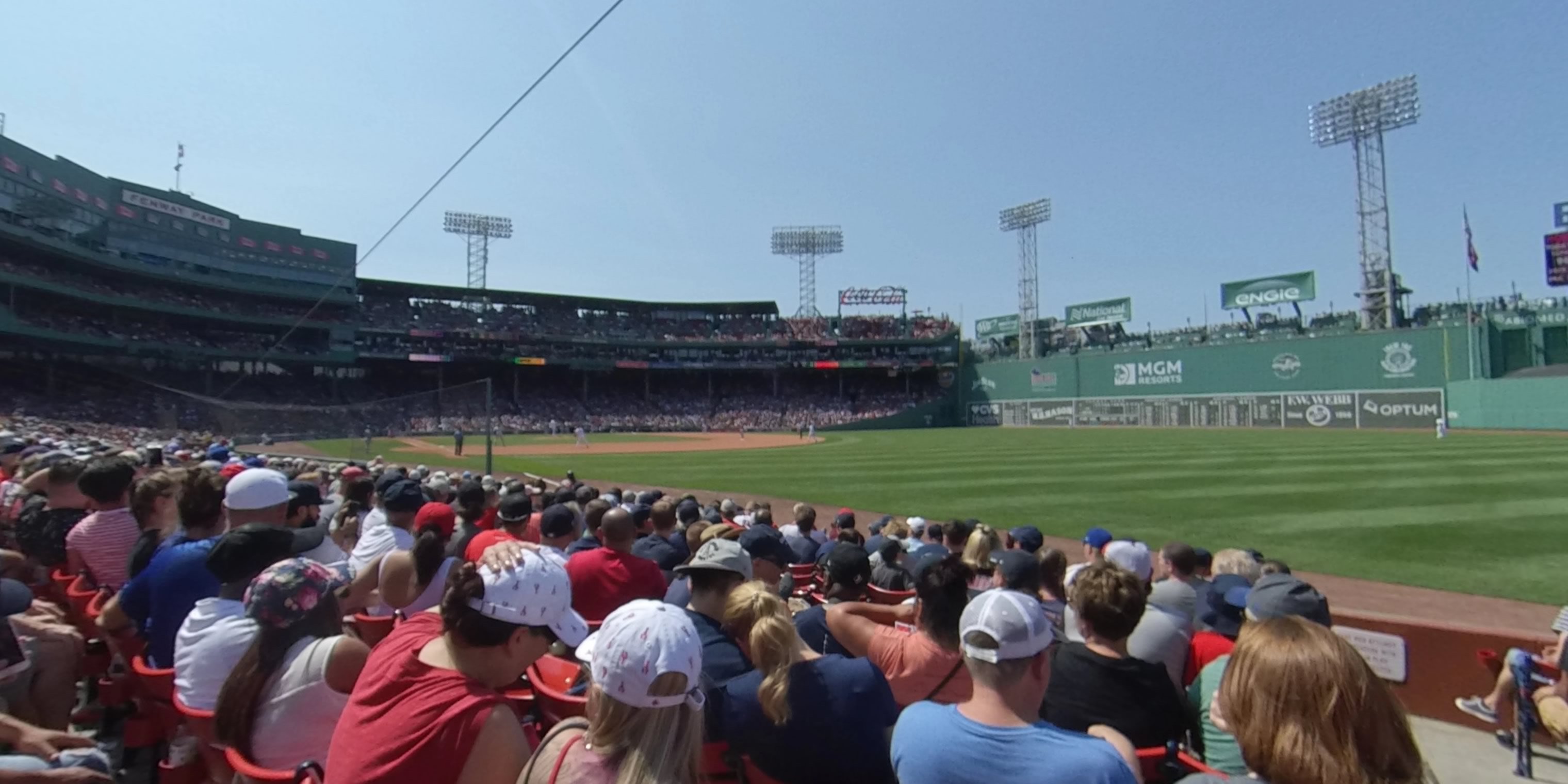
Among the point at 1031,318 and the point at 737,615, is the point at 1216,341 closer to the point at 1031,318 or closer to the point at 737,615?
the point at 1031,318

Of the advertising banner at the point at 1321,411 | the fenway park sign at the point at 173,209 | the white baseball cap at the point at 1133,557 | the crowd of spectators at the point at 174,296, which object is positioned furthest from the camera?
the fenway park sign at the point at 173,209

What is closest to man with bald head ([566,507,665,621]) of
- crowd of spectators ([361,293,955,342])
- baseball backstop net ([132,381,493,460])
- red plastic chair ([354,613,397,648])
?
red plastic chair ([354,613,397,648])

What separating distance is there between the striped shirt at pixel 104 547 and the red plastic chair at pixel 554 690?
11.1 feet

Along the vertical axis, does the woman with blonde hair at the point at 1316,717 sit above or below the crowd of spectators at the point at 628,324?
below

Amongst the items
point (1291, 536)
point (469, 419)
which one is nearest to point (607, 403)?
point (469, 419)

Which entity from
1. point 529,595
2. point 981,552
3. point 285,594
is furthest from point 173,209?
point 529,595

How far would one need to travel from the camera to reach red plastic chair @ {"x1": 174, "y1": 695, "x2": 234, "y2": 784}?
9.85ft

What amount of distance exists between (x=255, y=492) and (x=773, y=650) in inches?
136

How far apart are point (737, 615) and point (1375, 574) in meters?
10.7

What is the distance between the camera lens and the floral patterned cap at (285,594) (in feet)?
8.97

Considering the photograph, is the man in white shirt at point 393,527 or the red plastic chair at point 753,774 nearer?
the red plastic chair at point 753,774

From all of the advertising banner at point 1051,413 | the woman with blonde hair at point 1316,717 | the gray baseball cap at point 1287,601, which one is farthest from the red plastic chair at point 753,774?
the advertising banner at point 1051,413

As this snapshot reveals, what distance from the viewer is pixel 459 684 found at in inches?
88.7

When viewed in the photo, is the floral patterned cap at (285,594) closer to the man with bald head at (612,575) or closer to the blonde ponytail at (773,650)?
the blonde ponytail at (773,650)
